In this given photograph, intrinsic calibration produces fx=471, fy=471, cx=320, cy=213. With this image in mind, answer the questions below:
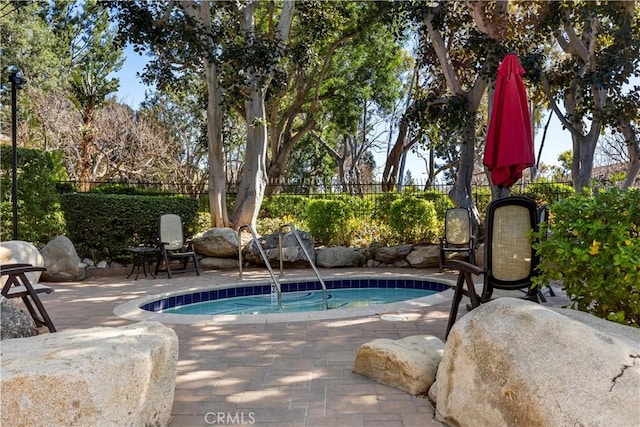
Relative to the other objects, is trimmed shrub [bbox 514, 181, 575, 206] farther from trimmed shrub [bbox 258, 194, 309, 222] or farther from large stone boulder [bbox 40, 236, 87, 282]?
large stone boulder [bbox 40, 236, 87, 282]

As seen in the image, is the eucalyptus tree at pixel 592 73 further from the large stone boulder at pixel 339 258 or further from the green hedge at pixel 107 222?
the green hedge at pixel 107 222

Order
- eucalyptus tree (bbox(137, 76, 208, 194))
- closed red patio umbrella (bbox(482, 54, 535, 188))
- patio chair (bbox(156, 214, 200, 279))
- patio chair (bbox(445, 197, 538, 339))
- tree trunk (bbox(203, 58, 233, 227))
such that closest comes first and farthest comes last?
patio chair (bbox(445, 197, 538, 339)), closed red patio umbrella (bbox(482, 54, 535, 188)), patio chair (bbox(156, 214, 200, 279)), tree trunk (bbox(203, 58, 233, 227)), eucalyptus tree (bbox(137, 76, 208, 194))

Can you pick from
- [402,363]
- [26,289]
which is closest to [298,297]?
[26,289]

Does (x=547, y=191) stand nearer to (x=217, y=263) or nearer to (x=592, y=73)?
(x=592, y=73)

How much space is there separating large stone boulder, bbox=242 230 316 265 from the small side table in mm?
1772

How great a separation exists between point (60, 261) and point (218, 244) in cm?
281

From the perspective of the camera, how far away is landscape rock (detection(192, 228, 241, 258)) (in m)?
9.49

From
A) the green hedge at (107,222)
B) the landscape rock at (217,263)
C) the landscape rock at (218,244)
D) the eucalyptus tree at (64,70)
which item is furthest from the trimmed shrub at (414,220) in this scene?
the eucalyptus tree at (64,70)

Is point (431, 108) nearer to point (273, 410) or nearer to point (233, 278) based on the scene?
point (233, 278)

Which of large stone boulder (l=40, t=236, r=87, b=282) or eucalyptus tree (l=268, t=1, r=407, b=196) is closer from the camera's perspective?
large stone boulder (l=40, t=236, r=87, b=282)

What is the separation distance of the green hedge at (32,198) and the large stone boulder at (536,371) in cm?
854

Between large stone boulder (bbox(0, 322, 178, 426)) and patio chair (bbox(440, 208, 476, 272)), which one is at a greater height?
patio chair (bbox(440, 208, 476, 272))

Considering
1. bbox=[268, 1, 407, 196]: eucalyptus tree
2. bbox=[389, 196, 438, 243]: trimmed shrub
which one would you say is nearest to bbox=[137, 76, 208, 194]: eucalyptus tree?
bbox=[268, 1, 407, 196]: eucalyptus tree

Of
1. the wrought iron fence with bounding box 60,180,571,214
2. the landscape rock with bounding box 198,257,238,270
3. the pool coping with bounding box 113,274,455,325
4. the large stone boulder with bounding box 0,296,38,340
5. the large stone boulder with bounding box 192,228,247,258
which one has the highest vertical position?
the wrought iron fence with bounding box 60,180,571,214
